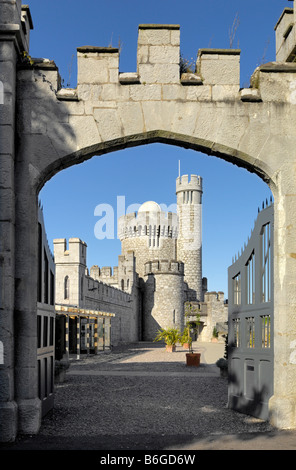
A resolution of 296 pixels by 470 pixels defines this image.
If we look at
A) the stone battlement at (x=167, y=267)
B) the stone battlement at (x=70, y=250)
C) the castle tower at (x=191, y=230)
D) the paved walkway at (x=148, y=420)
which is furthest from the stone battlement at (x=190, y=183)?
the paved walkway at (x=148, y=420)

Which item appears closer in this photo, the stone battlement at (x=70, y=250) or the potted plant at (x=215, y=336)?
the stone battlement at (x=70, y=250)

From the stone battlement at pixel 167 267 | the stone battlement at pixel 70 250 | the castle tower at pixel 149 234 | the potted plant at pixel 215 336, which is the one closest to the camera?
the stone battlement at pixel 70 250

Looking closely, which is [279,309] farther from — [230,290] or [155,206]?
[155,206]

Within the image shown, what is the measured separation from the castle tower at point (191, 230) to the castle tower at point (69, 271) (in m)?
29.0

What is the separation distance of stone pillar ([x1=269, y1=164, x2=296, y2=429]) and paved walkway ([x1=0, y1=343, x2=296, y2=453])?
0.88 feet

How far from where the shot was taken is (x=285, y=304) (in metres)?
5.68

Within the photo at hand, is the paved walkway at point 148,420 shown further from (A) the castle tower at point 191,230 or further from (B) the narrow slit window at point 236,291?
(A) the castle tower at point 191,230

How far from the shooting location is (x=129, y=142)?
6.09 metres

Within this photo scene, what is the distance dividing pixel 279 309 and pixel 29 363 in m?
2.74

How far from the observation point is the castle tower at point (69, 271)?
61.2 feet

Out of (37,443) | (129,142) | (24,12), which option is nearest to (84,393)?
(37,443)

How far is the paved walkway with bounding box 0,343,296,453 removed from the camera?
486cm

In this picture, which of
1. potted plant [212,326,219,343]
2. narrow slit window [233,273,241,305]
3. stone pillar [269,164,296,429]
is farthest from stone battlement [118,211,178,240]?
stone pillar [269,164,296,429]

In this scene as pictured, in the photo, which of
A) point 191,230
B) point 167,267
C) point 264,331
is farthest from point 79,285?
point 191,230
